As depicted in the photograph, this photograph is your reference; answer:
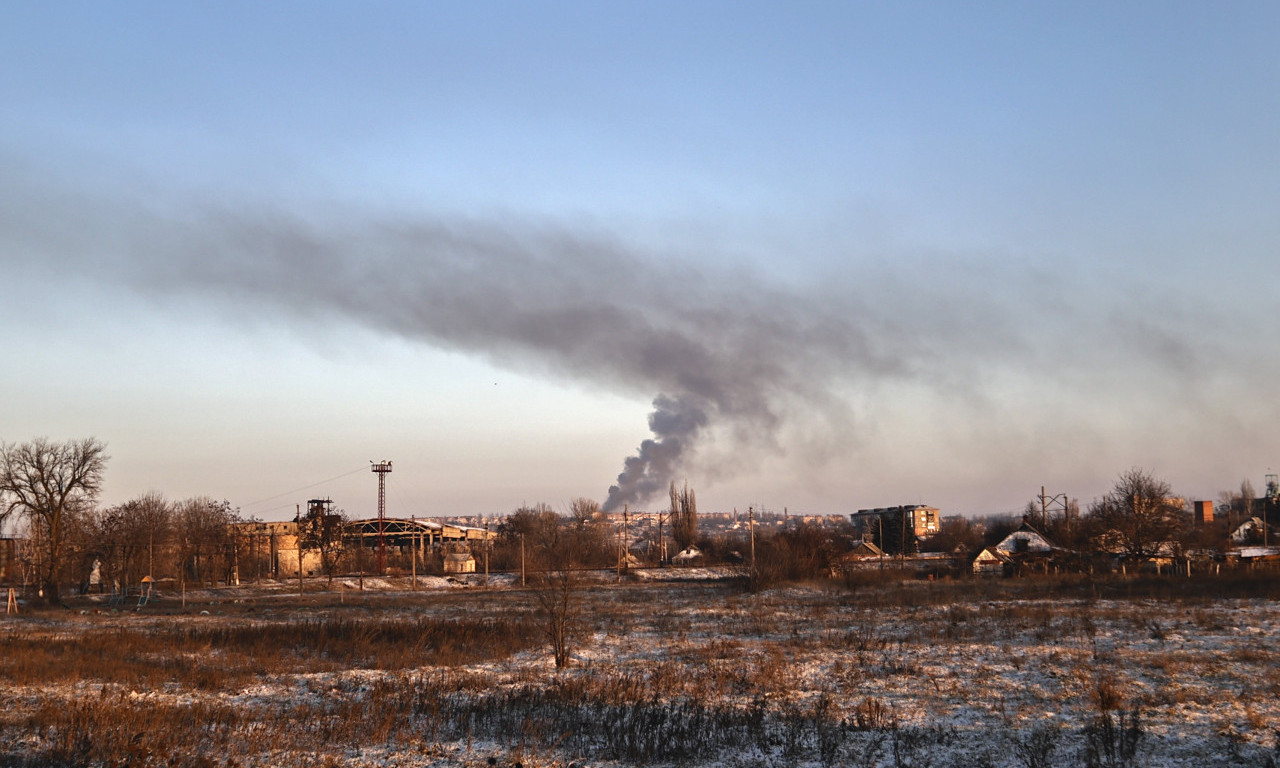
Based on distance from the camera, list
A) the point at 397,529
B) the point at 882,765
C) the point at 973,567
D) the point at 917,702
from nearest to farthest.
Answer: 1. the point at 882,765
2. the point at 917,702
3. the point at 973,567
4. the point at 397,529

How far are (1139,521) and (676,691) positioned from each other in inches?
1864

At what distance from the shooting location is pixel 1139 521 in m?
52.5

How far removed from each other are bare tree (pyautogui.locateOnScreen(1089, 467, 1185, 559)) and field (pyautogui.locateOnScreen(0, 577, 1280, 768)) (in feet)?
82.7

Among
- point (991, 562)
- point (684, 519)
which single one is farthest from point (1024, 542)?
point (684, 519)

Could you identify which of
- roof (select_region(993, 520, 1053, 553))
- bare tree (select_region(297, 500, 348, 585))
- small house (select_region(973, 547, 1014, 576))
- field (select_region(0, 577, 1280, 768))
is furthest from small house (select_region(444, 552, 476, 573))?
field (select_region(0, 577, 1280, 768))

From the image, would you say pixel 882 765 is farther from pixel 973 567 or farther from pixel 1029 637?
pixel 973 567

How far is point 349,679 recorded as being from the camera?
16500 millimetres

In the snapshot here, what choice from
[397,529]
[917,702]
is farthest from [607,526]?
[917,702]

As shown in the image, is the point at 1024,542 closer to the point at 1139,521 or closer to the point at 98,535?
the point at 1139,521

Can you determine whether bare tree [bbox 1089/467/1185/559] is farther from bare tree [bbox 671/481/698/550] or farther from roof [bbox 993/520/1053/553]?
bare tree [bbox 671/481/698/550]

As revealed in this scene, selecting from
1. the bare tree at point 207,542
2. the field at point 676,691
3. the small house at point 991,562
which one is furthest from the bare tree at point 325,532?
the small house at point 991,562

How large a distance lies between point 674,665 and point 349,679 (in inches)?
239

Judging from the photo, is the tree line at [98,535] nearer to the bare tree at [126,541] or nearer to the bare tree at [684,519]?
the bare tree at [126,541]

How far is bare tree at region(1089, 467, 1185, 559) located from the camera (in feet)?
171
